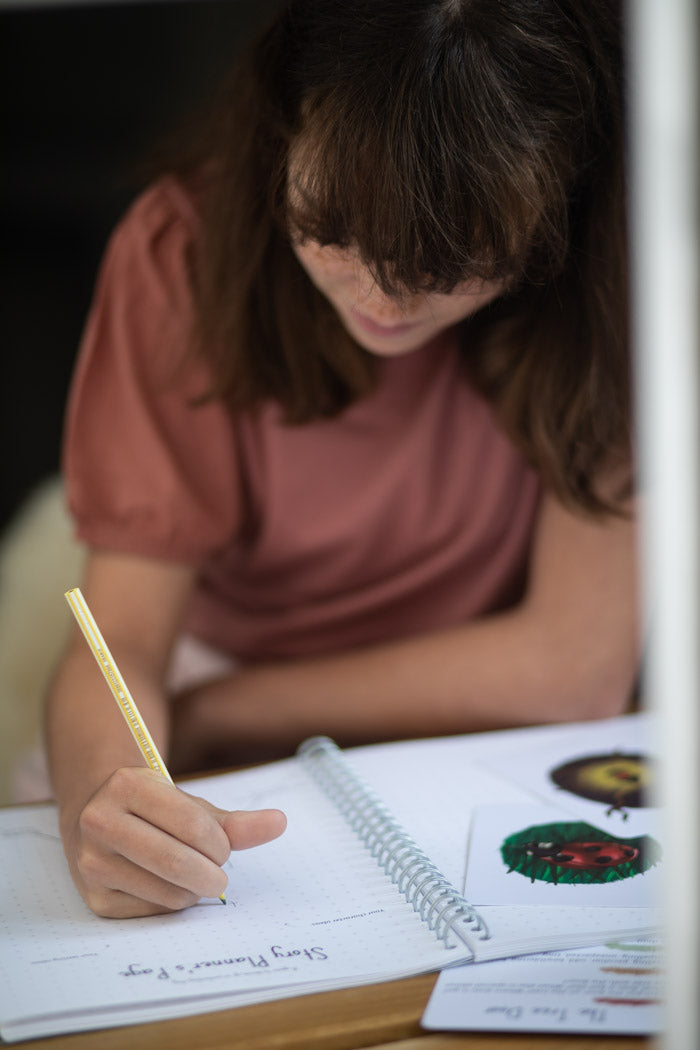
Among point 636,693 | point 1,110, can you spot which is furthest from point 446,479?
point 1,110

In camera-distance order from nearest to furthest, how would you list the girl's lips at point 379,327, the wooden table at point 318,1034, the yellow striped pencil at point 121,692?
the wooden table at point 318,1034, the yellow striped pencil at point 121,692, the girl's lips at point 379,327

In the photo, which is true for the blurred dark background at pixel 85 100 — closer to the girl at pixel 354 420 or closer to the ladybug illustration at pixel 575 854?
the girl at pixel 354 420

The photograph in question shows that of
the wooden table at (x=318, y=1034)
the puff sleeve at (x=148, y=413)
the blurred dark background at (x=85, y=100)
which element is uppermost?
the blurred dark background at (x=85, y=100)

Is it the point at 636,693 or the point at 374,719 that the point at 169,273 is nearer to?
the point at 374,719

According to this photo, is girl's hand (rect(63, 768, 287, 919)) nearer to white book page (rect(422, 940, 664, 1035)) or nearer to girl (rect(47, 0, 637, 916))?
girl (rect(47, 0, 637, 916))

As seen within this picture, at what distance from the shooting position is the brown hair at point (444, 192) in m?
0.52

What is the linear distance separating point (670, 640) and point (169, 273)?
608mm

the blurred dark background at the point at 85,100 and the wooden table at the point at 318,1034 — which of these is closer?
the wooden table at the point at 318,1034

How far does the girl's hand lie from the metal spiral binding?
60mm

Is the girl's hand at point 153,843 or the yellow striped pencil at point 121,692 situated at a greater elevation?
the yellow striped pencil at point 121,692

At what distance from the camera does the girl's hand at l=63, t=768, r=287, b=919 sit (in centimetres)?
50

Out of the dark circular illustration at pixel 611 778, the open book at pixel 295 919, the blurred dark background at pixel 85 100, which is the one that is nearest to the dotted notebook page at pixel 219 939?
the open book at pixel 295 919

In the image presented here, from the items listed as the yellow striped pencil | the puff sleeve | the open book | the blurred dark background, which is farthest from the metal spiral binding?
the blurred dark background

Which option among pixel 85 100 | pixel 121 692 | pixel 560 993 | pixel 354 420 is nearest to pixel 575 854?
pixel 560 993
